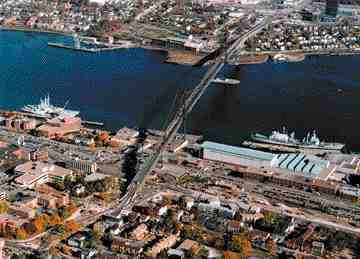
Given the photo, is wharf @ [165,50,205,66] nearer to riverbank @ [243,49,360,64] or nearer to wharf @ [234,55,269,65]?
wharf @ [234,55,269,65]

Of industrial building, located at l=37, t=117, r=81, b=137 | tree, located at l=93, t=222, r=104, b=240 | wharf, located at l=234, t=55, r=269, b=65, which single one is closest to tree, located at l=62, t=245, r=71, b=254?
tree, located at l=93, t=222, r=104, b=240

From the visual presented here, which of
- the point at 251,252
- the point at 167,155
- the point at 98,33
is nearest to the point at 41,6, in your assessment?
the point at 98,33

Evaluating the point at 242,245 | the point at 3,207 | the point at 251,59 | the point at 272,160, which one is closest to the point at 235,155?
the point at 272,160

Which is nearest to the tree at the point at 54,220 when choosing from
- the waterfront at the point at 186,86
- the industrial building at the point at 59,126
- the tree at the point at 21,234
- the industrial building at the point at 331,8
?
the tree at the point at 21,234

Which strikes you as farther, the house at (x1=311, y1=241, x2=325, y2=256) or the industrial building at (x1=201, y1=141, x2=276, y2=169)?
the industrial building at (x1=201, y1=141, x2=276, y2=169)

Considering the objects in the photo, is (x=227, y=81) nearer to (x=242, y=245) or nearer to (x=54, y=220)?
(x=54, y=220)

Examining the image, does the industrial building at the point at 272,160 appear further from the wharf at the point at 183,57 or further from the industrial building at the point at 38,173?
the wharf at the point at 183,57
